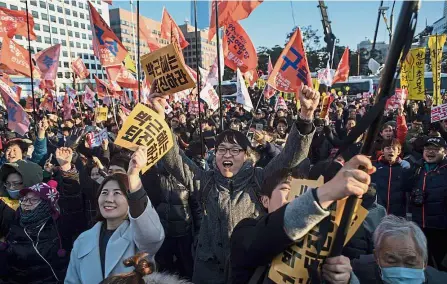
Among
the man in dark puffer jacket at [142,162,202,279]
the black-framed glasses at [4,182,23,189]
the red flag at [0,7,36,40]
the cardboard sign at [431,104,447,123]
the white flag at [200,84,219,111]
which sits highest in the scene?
the red flag at [0,7,36,40]

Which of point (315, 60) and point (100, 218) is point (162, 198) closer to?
point (100, 218)

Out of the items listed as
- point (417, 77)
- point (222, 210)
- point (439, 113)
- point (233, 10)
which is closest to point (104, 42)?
point (233, 10)

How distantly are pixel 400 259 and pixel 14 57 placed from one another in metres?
9.40

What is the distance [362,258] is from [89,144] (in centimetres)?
570

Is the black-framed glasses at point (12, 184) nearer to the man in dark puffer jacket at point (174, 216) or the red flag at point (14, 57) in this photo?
the man in dark puffer jacket at point (174, 216)

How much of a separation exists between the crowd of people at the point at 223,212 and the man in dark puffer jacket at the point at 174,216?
0.04 feet

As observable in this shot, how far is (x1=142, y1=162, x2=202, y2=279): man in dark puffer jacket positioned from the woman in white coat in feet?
4.82

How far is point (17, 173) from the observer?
3.31 meters

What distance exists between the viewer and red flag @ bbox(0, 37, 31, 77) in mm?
8312

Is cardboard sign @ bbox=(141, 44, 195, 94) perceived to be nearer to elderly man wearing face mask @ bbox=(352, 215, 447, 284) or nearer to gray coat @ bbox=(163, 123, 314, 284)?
gray coat @ bbox=(163, 123, 314, 284)

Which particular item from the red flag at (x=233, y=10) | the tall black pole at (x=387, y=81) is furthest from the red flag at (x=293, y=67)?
the tall black pole at (x=387, y=81)

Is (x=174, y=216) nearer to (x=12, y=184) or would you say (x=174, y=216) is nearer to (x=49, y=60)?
(x=12, y=184)

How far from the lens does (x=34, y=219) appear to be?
9.53 ft

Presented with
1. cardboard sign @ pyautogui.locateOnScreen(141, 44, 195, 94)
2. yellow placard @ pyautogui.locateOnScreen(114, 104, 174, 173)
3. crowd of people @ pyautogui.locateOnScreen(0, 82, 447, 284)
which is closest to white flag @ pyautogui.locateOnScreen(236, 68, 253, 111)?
crowd of people @ pyautogui.locateOnScreen(0, 82, 447, 284)
